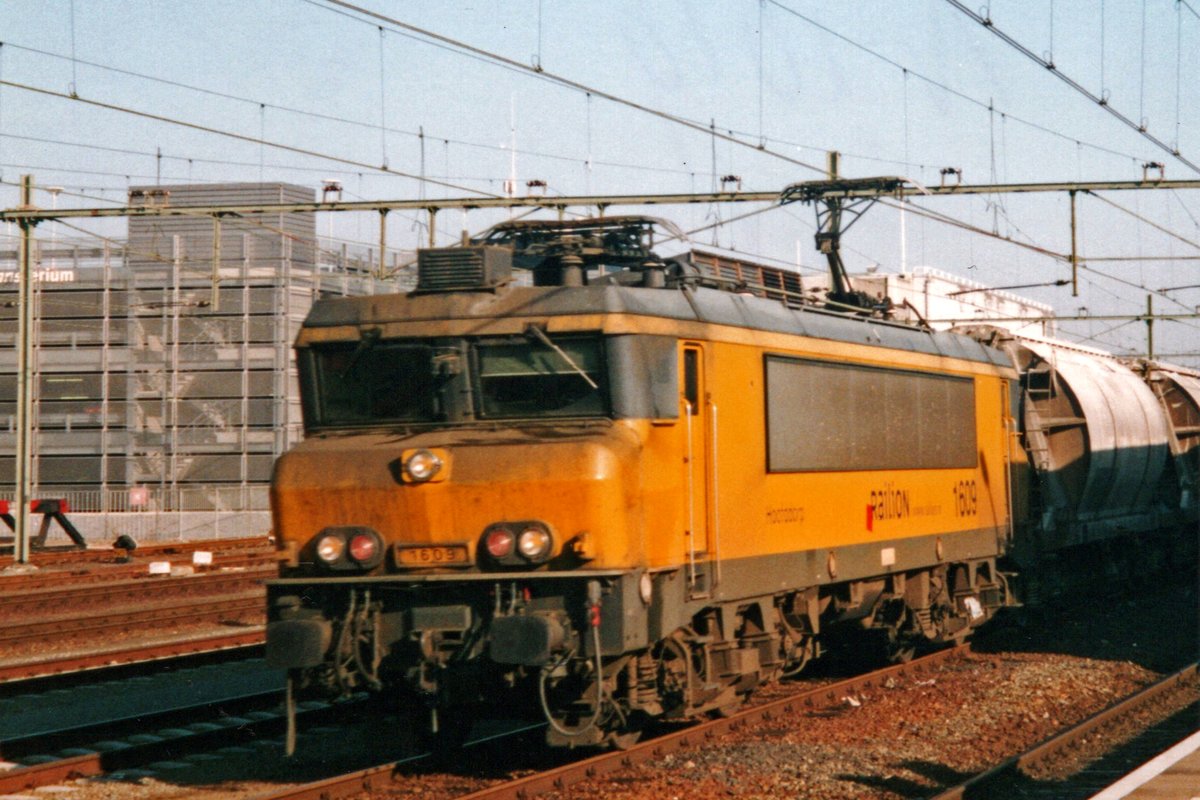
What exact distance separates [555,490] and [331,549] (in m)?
1.71

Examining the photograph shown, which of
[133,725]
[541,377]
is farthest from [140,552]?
[541,377]

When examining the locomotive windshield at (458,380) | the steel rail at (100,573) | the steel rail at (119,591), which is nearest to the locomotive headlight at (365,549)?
the locomotive windshield at (458,380)

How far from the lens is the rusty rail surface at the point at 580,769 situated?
34.2 ft

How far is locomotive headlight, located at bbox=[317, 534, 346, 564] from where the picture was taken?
10.9 metres

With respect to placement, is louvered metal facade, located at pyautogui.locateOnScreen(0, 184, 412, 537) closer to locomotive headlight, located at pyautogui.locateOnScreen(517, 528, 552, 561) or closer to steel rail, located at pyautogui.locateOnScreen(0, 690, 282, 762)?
steel rail, located at pyautogui.locateOnScreen(0, 690, 282, 762)

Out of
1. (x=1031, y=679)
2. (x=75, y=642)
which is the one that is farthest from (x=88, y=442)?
(x=1031, y=679)

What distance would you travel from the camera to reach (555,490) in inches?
414

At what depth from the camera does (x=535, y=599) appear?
1050 centimetres

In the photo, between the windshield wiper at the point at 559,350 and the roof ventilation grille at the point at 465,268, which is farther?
the roof ventilation grille at the point at 465,268

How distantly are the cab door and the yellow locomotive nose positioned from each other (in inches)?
30.7

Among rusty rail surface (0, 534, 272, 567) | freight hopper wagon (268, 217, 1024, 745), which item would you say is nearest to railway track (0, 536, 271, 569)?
rusty rail surface (0, 534, 272, 567)

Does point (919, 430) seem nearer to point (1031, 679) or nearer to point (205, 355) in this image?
point (1031, 679)

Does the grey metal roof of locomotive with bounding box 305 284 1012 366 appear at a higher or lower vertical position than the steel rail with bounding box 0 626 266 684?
higher

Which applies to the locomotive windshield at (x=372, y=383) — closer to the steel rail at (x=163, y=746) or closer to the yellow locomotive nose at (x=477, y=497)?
the yellow locomotive nose at (x=477, y=497)
